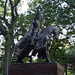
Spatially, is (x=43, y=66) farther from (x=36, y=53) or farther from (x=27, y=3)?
(x=27, y=3)

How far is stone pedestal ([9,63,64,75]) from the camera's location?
28.9 ft

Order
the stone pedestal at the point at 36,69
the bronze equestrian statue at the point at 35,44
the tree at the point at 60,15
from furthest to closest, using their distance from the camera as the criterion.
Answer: the tree at the point at 60,15, the bronze equestrian statue at the point at 35,44, the stone pedestal at the point at 36,69

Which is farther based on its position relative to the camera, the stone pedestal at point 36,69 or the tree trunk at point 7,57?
the tree trunk at point 7,57

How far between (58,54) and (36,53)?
1170 centimetres

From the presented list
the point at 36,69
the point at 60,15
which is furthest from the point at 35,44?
the point at 60,15

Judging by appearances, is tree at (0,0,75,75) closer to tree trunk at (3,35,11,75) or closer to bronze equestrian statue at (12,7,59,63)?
tree trunk at (3,35,11,75)

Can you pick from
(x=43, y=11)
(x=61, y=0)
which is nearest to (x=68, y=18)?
(x=61, y=0)

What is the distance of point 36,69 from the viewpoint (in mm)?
9031

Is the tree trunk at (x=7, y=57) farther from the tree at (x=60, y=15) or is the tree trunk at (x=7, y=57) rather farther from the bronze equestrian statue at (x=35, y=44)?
the bronze equestrian statue at (x=35, y=44)

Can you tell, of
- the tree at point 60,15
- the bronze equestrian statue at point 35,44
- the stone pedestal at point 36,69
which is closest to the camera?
the stone pedestal at point 36,69

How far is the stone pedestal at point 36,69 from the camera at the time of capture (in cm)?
881

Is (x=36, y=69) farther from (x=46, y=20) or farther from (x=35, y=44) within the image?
(x=46, y=20)

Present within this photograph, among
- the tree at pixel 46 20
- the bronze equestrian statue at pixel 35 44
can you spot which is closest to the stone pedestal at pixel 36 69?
the bronze equestrian statue at pixel 35 44

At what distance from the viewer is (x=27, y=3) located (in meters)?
22.2
